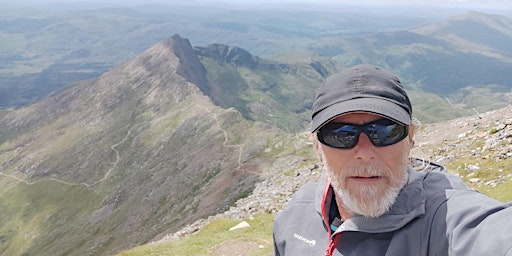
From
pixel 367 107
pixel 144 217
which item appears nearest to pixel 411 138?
pixel 367 107

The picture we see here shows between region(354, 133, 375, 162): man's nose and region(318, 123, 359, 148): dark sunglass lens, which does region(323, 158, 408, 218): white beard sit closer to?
region(354, 133, 375, 162): man's nose

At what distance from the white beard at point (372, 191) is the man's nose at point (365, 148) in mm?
130

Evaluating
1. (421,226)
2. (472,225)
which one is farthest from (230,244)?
(472,225)

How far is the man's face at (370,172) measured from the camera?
6.11 meters

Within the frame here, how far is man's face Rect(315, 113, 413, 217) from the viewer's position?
6.11 m

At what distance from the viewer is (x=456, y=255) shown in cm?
477

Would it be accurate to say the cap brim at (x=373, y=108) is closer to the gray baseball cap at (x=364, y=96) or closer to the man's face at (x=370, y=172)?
the gray baseball cap at (x=364, y=96)

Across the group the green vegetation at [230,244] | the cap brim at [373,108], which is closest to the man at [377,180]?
the cap brim at [373,108]

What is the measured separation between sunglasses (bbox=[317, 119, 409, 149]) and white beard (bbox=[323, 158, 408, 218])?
0.39 m

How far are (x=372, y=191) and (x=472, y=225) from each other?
1585 mm

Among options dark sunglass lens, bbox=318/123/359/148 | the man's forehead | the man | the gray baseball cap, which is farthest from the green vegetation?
the gray baseball cap

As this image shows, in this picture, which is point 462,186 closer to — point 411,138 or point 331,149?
point 411,138

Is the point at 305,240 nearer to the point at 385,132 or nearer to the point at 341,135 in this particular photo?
the point at 341,135

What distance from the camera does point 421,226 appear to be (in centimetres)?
556
